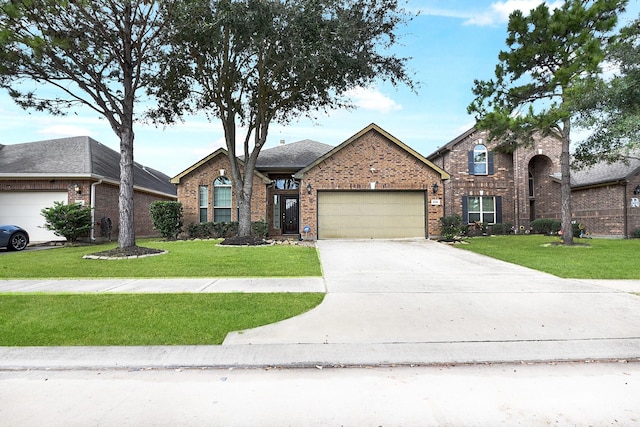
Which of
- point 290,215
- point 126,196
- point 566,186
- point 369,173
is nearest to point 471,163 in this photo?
point 566,186

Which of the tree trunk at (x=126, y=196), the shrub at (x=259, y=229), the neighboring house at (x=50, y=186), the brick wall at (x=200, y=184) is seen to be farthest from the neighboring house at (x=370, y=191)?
the neighboring house at (x=50, y=186)

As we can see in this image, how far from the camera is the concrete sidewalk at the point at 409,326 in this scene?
3855 millimetres

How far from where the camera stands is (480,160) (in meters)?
22.0

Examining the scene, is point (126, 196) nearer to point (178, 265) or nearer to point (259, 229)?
point (178, 265)

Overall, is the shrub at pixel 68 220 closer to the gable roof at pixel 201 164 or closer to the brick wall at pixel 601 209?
the gable roof at pixel 201 164

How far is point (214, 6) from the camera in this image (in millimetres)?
12211

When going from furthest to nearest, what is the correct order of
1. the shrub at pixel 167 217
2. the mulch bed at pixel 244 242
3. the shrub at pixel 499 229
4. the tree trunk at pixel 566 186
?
the shrub at pixel 499 229
the shrub at pixel 167 217
the tree trunk at pixel 566 186
the mulch bed at pixel 244 242

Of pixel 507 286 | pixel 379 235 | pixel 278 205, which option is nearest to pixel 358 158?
pixel 379 235

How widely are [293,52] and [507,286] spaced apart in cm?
1011

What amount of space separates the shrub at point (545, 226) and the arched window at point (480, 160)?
437cm

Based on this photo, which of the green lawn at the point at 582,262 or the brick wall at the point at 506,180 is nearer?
the green lawn at the point at 582,262

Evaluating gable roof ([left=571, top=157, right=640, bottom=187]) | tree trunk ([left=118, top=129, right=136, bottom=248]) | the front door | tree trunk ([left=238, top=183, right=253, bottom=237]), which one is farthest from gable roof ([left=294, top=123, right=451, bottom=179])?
gable roof ([left=571, top=157, right=640, bottom=187])

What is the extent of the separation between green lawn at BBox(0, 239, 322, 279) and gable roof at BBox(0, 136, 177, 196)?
243 inches

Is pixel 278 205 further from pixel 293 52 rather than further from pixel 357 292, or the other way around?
pixel 357 292
